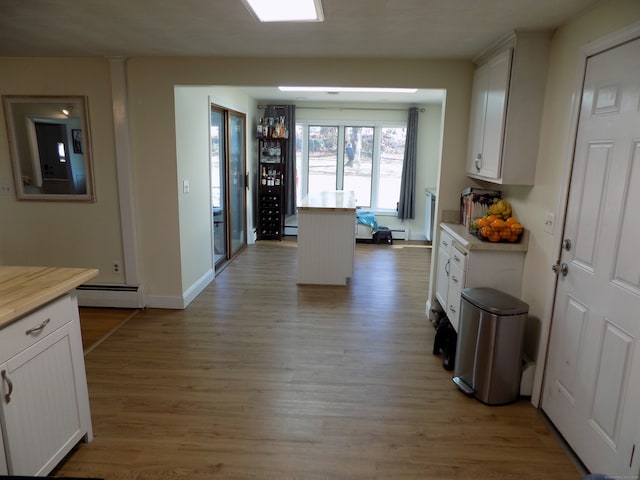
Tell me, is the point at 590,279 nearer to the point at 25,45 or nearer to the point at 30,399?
the point at 30,399

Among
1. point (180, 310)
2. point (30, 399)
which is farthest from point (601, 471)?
point (180, 310)

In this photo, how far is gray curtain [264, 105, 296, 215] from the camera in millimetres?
7137

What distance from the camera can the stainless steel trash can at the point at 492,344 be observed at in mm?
2469

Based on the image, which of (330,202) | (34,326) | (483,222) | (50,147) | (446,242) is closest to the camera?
(34,326)

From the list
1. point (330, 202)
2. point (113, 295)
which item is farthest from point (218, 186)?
point (113, 295)

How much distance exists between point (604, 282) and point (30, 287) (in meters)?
2.67

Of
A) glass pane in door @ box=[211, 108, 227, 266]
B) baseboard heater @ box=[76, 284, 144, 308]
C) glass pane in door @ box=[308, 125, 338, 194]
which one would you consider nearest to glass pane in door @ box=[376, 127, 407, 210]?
glass pane in door @ box=[308, 125, 338, 194]

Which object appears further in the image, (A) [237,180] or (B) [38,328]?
(A) [237,180]

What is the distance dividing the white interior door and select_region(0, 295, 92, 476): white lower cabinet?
255 cm

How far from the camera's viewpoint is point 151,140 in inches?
149

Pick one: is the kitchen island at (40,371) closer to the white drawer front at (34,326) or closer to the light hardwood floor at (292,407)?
the white drawer front at (34,326)

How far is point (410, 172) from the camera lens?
7.15m

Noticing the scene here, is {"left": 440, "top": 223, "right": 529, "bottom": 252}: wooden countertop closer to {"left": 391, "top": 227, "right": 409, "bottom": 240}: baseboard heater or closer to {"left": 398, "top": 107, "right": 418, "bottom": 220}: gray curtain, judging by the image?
{"left": 398, "top": 107, "right": 418, "bottom": 220}: gray curtain

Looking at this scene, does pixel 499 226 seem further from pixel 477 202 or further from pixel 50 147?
pixel 50 147
